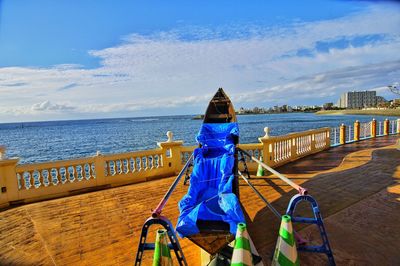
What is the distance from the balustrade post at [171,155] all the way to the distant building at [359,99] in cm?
14220

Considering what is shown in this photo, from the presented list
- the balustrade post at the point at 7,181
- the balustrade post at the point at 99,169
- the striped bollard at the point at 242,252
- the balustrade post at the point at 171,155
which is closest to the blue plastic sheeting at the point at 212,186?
the striped bollard at the point at 242,252

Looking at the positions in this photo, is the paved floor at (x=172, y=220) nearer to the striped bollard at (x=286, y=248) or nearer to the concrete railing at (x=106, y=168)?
the concrete railing at (x=106, y=168)

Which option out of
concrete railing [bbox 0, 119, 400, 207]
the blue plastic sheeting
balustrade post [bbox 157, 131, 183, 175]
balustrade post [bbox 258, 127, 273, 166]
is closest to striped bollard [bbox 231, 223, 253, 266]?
the blue plastic sheeting

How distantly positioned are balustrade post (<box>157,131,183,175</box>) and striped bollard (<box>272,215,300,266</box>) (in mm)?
5289

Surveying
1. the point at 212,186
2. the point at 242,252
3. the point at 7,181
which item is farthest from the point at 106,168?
the point at 242,252

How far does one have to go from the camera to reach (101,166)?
6.70 meters

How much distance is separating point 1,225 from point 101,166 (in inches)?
99.1

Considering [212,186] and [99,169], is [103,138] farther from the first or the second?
[212,186]

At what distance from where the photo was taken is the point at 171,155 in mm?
7652

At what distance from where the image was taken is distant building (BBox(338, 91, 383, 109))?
407 ft

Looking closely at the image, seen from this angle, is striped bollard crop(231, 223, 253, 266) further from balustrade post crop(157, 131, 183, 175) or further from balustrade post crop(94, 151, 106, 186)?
balustrade post crop(157, 131, 183, 175)

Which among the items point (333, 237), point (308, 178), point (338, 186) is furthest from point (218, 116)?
point (333, 237)

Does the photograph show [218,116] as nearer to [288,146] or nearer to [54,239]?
[288,146]

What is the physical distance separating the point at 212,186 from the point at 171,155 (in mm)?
3780
